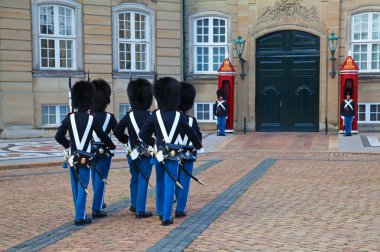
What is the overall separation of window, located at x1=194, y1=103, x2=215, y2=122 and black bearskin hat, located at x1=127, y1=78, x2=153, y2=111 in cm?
1502

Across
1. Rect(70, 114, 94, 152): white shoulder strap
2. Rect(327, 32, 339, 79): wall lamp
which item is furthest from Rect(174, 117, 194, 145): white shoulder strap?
Rect(327, 32, 339, 79): wall lamp

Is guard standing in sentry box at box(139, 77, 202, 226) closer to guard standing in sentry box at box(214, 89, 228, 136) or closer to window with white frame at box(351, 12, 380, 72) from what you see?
guard standing in sentry box at box(214, 89, 228, 136)

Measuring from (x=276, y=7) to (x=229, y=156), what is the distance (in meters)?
8.61

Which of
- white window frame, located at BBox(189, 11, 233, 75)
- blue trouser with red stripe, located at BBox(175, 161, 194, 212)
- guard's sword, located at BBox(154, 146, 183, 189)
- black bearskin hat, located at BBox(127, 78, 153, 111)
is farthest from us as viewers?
white window frame, located at BBox(189, 11, 233, 75)

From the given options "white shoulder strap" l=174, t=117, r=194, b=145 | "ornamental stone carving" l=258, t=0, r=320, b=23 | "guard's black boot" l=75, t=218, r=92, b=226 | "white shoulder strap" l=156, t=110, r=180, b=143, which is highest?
"ornamental stone carving" l=258, t=0, r=320, b=23

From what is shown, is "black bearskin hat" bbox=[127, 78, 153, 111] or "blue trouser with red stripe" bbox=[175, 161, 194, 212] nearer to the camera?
"blue trouser with red stripe" bbox=[175, 161, 194, 212]

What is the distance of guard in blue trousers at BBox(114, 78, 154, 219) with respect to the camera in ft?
27.4

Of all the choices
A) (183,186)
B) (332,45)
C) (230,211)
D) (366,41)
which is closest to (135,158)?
(183,186)

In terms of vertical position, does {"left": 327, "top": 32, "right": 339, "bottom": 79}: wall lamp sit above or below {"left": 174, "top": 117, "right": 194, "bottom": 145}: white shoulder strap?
above

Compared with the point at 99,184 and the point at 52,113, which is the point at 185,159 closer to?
the point at 99,184

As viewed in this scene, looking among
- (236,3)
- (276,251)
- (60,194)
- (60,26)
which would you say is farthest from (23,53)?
(276,251)

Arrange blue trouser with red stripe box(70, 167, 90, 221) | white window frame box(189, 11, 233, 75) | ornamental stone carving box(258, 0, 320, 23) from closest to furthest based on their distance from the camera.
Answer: blue trouser with red stripe box(70, 167, 90, 221), ornamental stone carving box(258, 0, 320, 23), white window frame box(189, 11, 233, 75)

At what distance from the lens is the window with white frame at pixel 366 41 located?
22328mm

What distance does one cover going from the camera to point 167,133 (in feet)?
25.8
